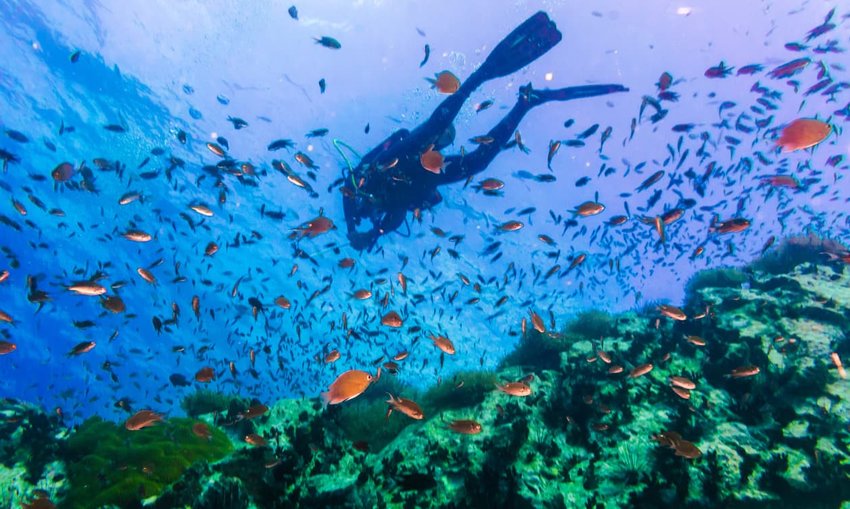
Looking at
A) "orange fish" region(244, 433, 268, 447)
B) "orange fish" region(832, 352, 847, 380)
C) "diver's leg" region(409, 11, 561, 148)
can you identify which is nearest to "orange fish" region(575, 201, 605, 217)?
"orange fish" region(832, 352, 847, 380)

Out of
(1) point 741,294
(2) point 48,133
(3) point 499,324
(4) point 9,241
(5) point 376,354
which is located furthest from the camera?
(5) point 376,354

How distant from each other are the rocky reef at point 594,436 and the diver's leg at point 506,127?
6.32m

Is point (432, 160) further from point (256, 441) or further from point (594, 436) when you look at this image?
point (594, 436)

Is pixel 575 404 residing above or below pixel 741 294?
below

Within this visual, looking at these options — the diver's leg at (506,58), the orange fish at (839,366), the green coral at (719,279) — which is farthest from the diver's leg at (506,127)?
the orange fish at (839,366)

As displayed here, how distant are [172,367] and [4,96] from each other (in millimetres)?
33062

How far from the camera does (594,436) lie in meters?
6.18

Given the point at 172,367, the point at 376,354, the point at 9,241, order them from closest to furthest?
the point at 9,241 < the point at 376,354 < the point at 172,367

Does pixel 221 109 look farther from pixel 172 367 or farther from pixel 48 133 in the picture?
pixel 172 367

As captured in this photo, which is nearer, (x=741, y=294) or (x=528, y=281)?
(x=741, y=294)

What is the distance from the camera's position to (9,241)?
31.0 meters

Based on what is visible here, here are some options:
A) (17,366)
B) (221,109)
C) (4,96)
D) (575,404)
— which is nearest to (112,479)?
(575,404)

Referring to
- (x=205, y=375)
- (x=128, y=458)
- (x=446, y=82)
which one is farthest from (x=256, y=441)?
(x=446, y=82)

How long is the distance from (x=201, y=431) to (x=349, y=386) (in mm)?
3073
